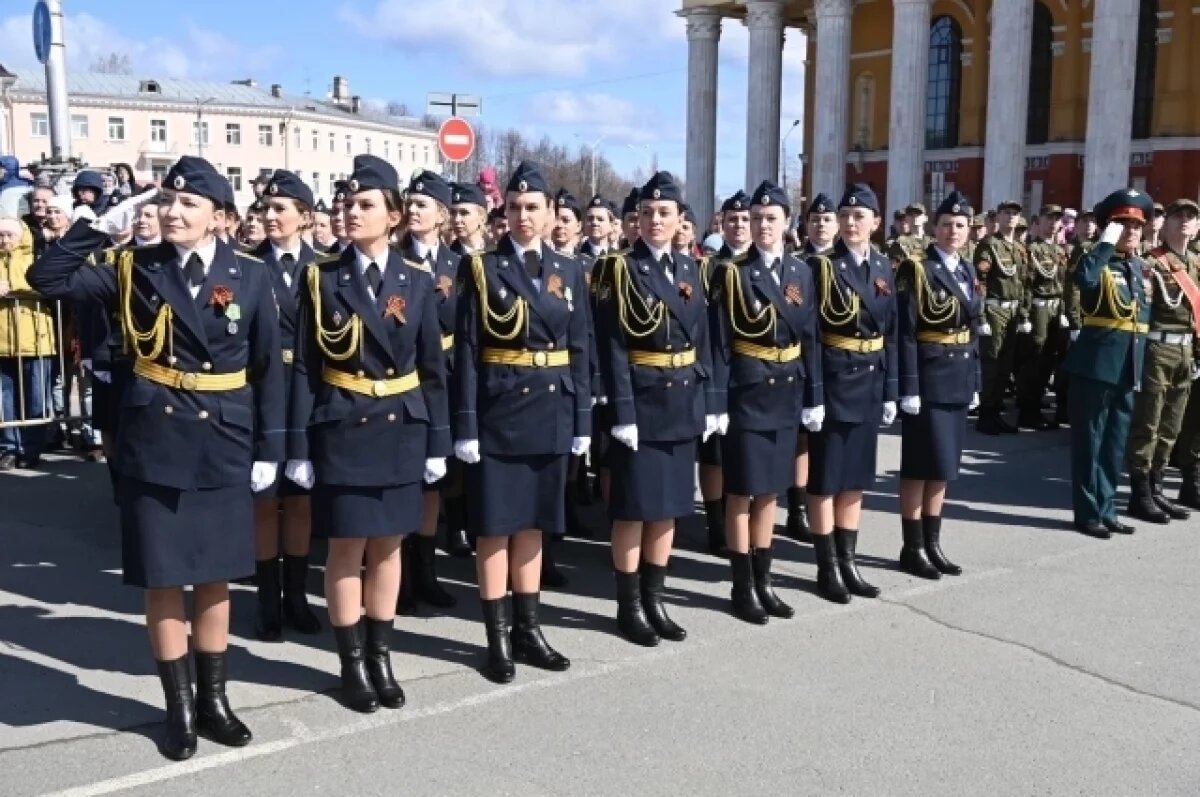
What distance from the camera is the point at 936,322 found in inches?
266

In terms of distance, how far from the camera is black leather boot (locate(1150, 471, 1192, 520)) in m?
8.26

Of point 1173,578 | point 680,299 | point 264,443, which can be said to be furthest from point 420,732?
point 1173,578

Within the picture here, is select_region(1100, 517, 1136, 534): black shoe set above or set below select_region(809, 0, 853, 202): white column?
below

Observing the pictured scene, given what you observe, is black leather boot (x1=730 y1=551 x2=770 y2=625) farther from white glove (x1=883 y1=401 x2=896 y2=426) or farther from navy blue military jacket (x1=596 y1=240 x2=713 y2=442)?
white glove (x1=883 y1=401 x2=896 y2=426)

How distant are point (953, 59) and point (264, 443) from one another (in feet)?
114

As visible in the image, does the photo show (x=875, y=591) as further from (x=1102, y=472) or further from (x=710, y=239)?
(x=710, y=239)

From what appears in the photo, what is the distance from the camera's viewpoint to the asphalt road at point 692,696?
406 centimetres

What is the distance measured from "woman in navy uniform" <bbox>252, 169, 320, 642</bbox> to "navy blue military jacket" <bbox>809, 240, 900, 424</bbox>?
266 centimetres

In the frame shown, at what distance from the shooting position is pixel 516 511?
5039mm

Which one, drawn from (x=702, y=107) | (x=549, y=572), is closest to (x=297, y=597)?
(x=549, y=572)

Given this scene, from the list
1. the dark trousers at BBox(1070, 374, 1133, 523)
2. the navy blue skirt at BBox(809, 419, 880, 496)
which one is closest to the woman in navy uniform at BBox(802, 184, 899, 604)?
the navy blue skirt at BBox(809, 419, 880, 496)

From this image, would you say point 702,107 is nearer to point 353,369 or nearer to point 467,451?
point 467,451

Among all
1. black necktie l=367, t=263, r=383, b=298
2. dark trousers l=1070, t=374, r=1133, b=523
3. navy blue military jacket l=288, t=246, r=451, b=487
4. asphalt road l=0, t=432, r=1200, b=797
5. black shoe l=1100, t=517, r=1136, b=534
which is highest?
black necktie l=367, t=263, r=383, b=298

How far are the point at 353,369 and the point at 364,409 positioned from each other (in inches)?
6.3
